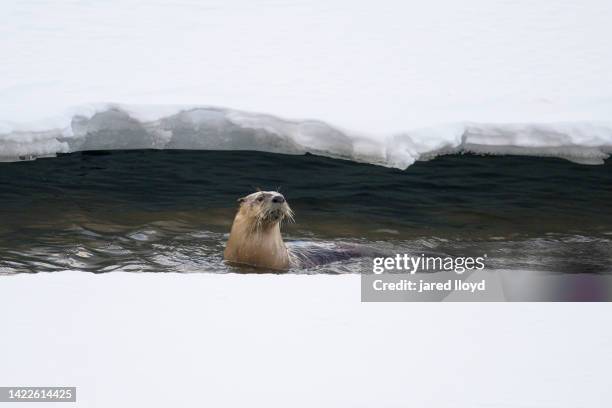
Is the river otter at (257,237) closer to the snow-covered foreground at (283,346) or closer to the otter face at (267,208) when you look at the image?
the otter face at (267,208)

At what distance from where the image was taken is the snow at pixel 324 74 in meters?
6.92

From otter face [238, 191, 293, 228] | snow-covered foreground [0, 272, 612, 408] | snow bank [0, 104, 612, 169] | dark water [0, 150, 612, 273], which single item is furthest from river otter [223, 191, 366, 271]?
snow-covered foreground [0, 272, 612, 408]

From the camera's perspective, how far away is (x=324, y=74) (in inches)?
322

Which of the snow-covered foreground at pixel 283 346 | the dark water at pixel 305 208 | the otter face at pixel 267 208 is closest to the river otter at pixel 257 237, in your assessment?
the otter face at pixel 267 208

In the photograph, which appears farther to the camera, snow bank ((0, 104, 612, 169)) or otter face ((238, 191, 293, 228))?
snow bank ((0, 104, 612, 169))

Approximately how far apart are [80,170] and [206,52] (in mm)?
1609

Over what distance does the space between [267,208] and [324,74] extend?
8.23 feet

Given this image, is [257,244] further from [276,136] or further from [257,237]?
[276,136]

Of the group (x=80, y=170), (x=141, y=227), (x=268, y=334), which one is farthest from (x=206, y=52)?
(x=268, y=334)

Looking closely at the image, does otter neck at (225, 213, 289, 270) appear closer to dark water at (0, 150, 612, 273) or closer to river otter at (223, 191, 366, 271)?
river otter at (223, 191, 366, 271)

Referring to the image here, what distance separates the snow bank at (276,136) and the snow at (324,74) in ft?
0.04

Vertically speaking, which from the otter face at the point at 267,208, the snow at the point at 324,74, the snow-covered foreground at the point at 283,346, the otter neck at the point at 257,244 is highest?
the snow at the point at 324,74

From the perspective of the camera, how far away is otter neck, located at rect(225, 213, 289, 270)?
6102 mm

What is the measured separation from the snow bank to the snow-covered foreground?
210 centimetres
